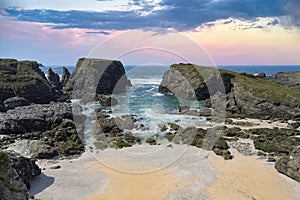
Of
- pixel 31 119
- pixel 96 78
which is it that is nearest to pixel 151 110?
pixel 31 119

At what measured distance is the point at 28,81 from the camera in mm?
72312

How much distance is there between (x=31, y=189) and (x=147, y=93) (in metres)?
68.3

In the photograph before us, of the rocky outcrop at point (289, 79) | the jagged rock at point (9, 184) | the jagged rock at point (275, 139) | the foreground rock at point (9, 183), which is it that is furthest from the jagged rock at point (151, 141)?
the rocky outcrop at point (289, 79)

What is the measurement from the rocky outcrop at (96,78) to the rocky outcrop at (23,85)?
13269mm

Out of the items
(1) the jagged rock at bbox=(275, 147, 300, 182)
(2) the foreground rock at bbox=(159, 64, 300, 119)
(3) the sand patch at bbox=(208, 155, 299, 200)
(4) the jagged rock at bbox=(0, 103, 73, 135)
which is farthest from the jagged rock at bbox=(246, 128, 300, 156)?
(4) the jagged rock at bbox=(0, 103, 73, 135)

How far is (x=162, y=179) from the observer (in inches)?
1126

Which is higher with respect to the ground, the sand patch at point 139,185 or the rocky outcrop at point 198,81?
the rocky outcrop at point 198,81

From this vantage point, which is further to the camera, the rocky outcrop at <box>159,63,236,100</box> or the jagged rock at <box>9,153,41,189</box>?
the rocky outcrop at <box>159,63,236,100</box>

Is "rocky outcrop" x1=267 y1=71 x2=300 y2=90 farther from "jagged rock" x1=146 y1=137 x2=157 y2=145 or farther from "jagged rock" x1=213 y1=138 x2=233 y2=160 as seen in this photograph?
"jagged rock" x1=146 y1=137 x2=157 y2=145

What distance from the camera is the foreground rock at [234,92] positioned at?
56.4m

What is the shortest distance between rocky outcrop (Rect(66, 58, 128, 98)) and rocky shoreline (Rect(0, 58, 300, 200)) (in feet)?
12.2

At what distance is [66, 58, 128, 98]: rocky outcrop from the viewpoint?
292 feet

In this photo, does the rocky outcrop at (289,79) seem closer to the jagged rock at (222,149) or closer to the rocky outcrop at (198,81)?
the rocky outcrop at (198,81)

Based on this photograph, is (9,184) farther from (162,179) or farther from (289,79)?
(289,79)
